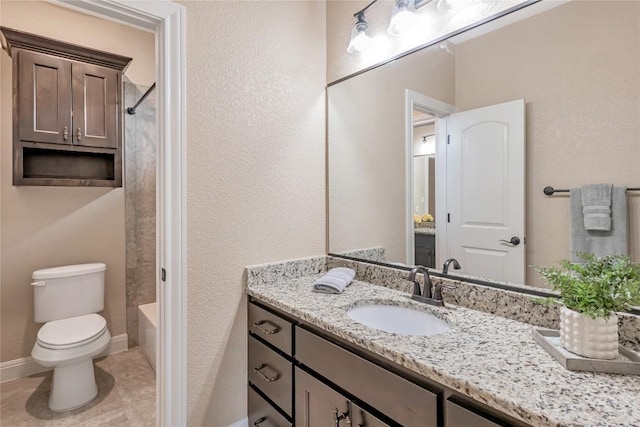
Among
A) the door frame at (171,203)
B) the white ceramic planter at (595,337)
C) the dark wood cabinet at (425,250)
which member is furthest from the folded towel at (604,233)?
the door frame at (171,203)

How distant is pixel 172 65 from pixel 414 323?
1.50m

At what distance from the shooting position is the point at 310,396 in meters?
1.21

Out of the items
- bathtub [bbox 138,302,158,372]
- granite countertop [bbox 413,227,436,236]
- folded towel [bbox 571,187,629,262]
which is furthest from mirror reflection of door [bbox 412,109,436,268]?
bathtub [bbox 138,302,158,372]

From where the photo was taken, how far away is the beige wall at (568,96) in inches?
37.9

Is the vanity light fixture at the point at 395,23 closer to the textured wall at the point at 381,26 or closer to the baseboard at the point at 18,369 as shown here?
the textured wall at the point at 381,26

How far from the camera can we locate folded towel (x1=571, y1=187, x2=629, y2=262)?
98cm

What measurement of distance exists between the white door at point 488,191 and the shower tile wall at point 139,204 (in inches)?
95.2

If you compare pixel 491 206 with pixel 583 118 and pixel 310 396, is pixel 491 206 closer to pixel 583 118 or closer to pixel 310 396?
pixel 583 118

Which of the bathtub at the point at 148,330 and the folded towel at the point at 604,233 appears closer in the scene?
the folded towel at the point at 604,233

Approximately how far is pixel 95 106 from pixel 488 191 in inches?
105

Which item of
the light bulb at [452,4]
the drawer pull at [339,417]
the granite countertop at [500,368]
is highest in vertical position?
the light bulb at [452,4]

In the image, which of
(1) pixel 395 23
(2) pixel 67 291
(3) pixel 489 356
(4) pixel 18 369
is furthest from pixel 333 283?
(4) pixel 18 369

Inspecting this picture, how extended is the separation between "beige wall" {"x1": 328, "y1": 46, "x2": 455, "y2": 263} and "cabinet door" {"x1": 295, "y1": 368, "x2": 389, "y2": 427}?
Result: 2.38 feet

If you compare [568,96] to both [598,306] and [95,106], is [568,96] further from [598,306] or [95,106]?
[95,106]
